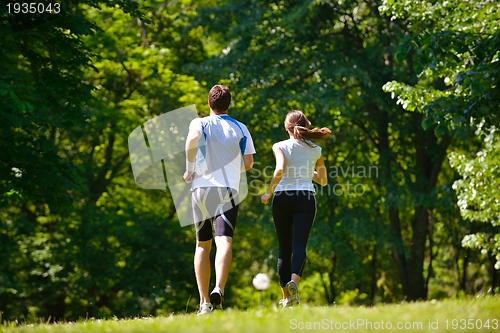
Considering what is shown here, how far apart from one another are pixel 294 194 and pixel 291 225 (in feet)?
1.13

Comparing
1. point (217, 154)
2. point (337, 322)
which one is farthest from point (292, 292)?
point (337, 322)

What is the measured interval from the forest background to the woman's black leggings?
3668 millimetres

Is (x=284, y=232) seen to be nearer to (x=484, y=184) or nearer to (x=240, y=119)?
(x=484, y=184)

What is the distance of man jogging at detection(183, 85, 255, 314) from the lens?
557 cm

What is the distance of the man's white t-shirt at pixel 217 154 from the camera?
18.5 feet

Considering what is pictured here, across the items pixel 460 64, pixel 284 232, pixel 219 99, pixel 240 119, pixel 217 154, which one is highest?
pixel 240 119

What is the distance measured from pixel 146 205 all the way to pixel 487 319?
20.1 m

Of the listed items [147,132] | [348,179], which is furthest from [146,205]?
[348,179]

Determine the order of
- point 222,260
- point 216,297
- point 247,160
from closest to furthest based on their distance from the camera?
point 216,297, point 222,260, point 247,160

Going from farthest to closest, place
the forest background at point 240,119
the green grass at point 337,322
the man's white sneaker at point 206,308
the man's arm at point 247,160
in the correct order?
the forest background at point 240,119 < the man's arm at point 247,160 < the man's white sneaker at point 206,308 < the green grass at point 337,322

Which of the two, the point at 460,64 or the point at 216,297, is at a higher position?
the point at 460,64

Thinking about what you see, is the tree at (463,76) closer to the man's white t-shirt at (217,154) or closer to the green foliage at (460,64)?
the green foliage at (460,64)

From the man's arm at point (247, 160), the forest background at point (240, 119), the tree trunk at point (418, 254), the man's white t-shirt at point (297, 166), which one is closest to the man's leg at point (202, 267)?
the man's arm at point (247, 160)

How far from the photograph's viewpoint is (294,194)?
630 cm
